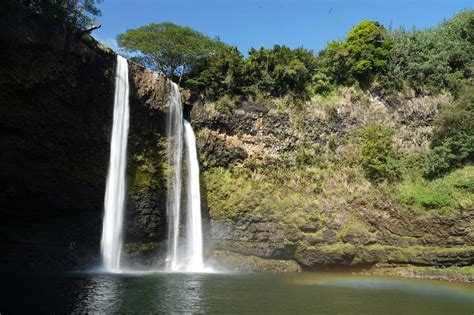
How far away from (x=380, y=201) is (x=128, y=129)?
15.6m

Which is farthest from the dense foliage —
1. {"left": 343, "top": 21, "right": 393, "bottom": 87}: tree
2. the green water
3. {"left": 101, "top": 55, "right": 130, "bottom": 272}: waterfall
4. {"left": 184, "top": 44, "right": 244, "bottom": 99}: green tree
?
the green water

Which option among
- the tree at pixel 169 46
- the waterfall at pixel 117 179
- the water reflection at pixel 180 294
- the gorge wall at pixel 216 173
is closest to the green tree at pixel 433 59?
the gorge wall at pixel 216 173

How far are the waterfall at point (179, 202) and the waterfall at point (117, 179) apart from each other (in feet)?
9.84

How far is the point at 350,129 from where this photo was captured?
1211 inches

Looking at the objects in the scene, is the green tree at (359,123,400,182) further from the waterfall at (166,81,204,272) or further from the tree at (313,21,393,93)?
the waterfall at (166,81,204,272)

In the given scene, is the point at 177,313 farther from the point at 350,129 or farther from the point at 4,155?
the point at 350,129

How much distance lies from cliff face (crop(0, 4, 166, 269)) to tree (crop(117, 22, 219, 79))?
28.8 ft

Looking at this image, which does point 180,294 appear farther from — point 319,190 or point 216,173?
point 319,190

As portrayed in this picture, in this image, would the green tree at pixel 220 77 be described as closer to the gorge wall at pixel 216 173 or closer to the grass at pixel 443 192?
the gorge wall at pixel 216 173

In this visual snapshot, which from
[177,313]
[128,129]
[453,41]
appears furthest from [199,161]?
[453,41]

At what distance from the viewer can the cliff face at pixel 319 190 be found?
24500 millimetres

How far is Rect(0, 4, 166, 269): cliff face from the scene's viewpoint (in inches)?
794

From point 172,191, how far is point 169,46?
13797mm

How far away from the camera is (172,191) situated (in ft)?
84.4
